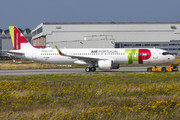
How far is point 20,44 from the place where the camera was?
41.6 meters

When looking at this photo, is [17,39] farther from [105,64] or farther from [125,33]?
[125,33]

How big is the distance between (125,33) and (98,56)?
7675cm

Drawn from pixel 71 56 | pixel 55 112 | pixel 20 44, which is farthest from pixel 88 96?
pixel 20 44

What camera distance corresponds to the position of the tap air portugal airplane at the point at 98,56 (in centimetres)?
3694

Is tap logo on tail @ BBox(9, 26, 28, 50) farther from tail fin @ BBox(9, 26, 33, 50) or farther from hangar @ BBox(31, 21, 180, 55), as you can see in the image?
hangar @ BBox(31, 21, 180, 55)

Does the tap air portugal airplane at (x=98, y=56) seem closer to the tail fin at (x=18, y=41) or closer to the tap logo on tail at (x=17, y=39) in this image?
the tail fin at (x=18, y=41)

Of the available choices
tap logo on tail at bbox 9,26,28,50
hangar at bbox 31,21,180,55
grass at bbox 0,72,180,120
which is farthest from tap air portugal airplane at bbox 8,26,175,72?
hangar at bbox 31,21,180,55

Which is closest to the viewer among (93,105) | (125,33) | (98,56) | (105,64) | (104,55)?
(93,105)

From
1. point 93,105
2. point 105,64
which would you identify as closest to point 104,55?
point 105,64

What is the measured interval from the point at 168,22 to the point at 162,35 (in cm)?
734

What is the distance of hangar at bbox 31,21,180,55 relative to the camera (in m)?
109

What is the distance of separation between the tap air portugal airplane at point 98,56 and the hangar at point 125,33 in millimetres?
67203

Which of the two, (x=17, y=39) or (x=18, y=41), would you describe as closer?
(x=18, y=41)

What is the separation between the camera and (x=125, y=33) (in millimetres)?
112688
